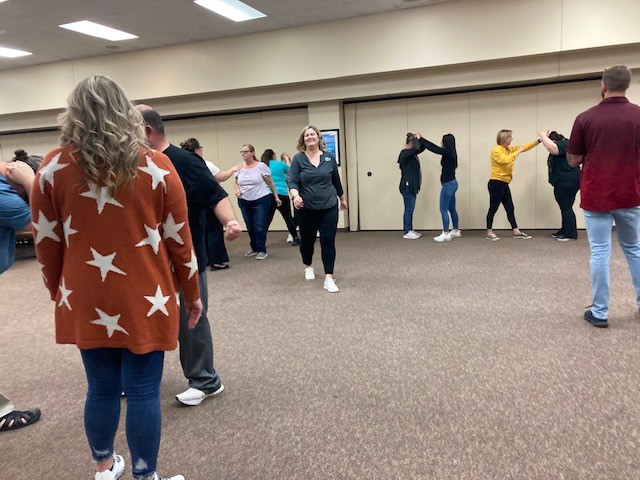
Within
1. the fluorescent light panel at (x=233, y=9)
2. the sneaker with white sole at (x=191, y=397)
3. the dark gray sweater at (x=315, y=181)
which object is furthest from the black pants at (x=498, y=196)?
the sneaker with white sole at (x=191, y=397)

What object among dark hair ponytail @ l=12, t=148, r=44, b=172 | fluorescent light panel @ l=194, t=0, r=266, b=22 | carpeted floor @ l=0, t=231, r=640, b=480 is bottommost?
carpeted floor @ l=0, t=231, r=640, b=480

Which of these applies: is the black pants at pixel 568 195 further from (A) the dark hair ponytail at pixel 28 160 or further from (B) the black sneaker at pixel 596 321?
(A) the dark hair ponytail at pixel 28 160

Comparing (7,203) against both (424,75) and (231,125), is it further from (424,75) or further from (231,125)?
(231,125)

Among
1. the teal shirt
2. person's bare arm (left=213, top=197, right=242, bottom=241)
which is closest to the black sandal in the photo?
person's bare arm (left=213, top=197, right=242, bottom=241)

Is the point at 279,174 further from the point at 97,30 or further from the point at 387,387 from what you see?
the point at 387,387

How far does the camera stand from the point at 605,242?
9.74 feet

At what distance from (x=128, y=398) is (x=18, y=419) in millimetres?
1218

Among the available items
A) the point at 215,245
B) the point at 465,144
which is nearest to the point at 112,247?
the point at 215,245

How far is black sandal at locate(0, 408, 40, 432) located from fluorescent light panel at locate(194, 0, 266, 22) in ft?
18.2

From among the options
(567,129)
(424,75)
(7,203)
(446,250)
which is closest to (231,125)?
(424,75)

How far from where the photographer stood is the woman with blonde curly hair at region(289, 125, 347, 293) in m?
4.10

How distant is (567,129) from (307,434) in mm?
6843

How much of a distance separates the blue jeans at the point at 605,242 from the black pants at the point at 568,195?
348cm

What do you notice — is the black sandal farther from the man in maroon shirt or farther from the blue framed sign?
the blue framed sign
